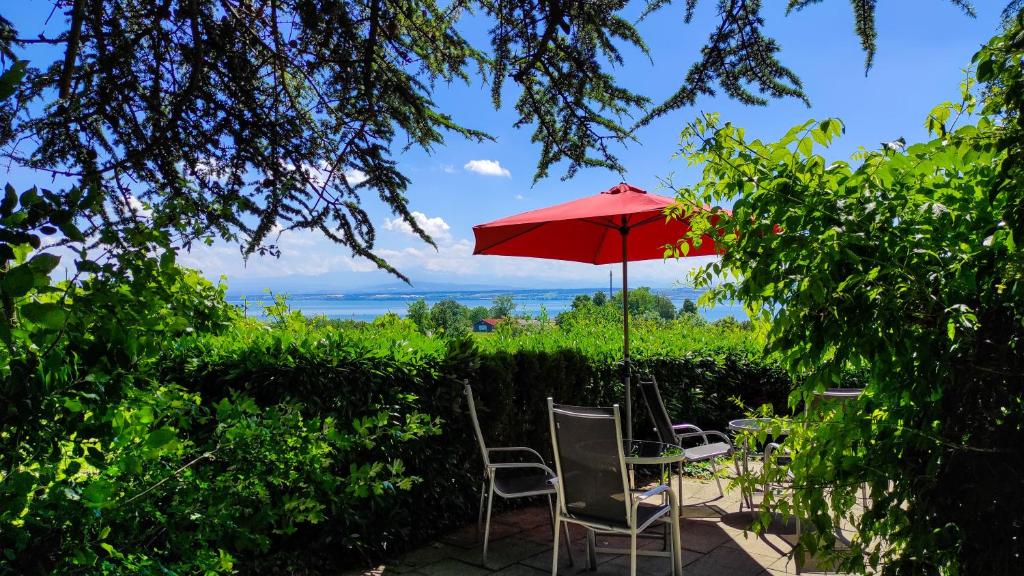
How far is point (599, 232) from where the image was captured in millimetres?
6516

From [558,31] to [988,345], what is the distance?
3255 mm

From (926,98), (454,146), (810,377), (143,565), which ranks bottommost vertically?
(143,565)

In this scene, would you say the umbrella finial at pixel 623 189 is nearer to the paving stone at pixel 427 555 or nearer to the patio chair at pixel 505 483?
the patio chair at pixel 505 483

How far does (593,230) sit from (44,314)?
18.3ft

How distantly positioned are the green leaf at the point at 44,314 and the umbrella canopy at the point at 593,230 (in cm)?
389

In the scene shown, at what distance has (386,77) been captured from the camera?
4.82 metres

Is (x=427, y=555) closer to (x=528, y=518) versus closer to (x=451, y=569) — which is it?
(x=451, y=569)

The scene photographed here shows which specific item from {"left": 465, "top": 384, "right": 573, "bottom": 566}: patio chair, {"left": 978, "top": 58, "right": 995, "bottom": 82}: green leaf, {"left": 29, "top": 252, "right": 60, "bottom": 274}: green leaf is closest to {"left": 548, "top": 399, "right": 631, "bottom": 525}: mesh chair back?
{"left": 465, "top": 384, "right": 573, "bottom": 566}: patio chair

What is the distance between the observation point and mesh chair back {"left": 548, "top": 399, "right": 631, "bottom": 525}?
3336 millimetres

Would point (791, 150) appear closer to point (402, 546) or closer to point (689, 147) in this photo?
point (689, 147)

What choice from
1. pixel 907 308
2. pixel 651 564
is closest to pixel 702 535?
pixel 651 564

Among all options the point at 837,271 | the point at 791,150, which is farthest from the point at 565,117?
the point at 837,271

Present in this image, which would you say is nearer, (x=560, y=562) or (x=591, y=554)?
(x=591, y=554)

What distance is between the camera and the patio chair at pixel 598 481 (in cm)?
332
